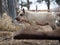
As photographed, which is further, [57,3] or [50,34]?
[57,3]

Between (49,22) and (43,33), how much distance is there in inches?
140

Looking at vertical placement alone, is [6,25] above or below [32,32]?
below

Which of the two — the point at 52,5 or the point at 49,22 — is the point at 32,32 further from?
the point at 52,5

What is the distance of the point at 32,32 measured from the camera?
4.08ft

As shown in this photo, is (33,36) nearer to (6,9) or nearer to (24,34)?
(24,34)

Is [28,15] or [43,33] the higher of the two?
[43,33]

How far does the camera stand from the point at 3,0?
16.0 feet

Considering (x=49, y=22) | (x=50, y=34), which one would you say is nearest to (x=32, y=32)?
(x=50, y=34)

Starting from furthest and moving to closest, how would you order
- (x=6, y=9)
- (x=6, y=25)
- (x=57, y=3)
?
(x=57, y=3) < (x=6, y=9) < (x=6, y=25)

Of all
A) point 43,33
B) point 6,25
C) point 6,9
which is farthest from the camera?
point 6,9

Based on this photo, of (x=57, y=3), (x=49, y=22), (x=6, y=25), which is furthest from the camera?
(x=57, y=3)

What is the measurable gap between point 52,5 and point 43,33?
4.64 m

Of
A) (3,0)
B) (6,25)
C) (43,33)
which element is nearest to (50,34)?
(43,33)

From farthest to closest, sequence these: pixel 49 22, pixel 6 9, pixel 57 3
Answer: pixel 57 3
pixel 6 9
pixel 49 22
